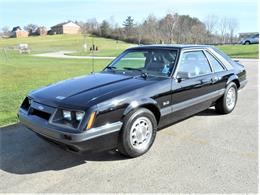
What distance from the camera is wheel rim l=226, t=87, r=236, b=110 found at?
560 centimetres

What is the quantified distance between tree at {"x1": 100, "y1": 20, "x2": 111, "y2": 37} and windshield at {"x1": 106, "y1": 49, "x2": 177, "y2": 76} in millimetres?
80580

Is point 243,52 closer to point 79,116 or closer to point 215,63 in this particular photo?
point 215,63

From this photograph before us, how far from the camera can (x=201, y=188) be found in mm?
2908

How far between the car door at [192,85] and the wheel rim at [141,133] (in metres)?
0.62

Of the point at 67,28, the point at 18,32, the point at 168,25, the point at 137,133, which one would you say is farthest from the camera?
the point at 67,28

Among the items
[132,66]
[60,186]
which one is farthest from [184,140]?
[60,186]

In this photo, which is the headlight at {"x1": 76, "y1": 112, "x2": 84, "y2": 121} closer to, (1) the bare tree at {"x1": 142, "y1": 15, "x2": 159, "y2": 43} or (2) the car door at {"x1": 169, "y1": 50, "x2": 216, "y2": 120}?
(2) the car door at {"x1": 169, "y1": 50, "x2": 216, "y2": 120}

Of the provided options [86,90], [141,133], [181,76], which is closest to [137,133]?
[141,133]

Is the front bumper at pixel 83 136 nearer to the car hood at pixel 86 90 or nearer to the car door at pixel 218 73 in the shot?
the car hood at pixel 86 90

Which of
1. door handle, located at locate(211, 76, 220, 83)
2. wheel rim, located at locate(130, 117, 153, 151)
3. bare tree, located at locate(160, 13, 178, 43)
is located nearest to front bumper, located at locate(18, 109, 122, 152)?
wheel rim, located at locate(130, 117, 153, 151)

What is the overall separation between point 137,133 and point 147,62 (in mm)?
1638

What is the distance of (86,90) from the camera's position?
3.72 metres

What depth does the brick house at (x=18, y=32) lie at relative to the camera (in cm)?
12050

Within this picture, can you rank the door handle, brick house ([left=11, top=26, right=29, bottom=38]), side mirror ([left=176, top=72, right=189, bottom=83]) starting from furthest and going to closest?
1. brick house ([left=11, top=26, right=29, bottom=38])
2. the door handle
3. side mirror ([left=176, top=72, right=189, bottom=83])
